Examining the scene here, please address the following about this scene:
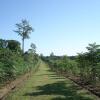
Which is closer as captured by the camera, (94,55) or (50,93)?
(50,93)

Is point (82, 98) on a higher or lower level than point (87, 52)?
lower

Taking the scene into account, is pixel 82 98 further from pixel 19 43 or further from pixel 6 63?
pixel 19 43

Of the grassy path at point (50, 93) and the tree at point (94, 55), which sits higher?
the tree at point (94, 55)

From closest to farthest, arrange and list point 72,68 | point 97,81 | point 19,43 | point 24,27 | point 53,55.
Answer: point 97,81
point 72,68
point 24,27
point 19,43
point 53,55

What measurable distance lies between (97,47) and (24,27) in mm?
53224

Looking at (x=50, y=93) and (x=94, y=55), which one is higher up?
(x=94, y=55)

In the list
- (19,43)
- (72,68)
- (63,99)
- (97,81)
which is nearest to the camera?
(63,99)

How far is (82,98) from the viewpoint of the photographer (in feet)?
57.0

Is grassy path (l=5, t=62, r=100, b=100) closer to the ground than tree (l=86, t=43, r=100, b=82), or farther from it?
closer to the ground

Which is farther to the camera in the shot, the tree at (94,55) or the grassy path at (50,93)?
the tree at (94,55)

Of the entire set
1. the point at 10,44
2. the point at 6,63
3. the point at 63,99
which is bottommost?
the point at 63,99

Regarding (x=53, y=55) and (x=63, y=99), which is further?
(x=53, y=55)

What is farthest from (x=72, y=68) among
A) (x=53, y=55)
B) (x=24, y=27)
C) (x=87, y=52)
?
(x=53, y=55)

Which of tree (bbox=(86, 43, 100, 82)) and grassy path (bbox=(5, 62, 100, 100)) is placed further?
tree (bbox=(86, 43, 100, 82))
